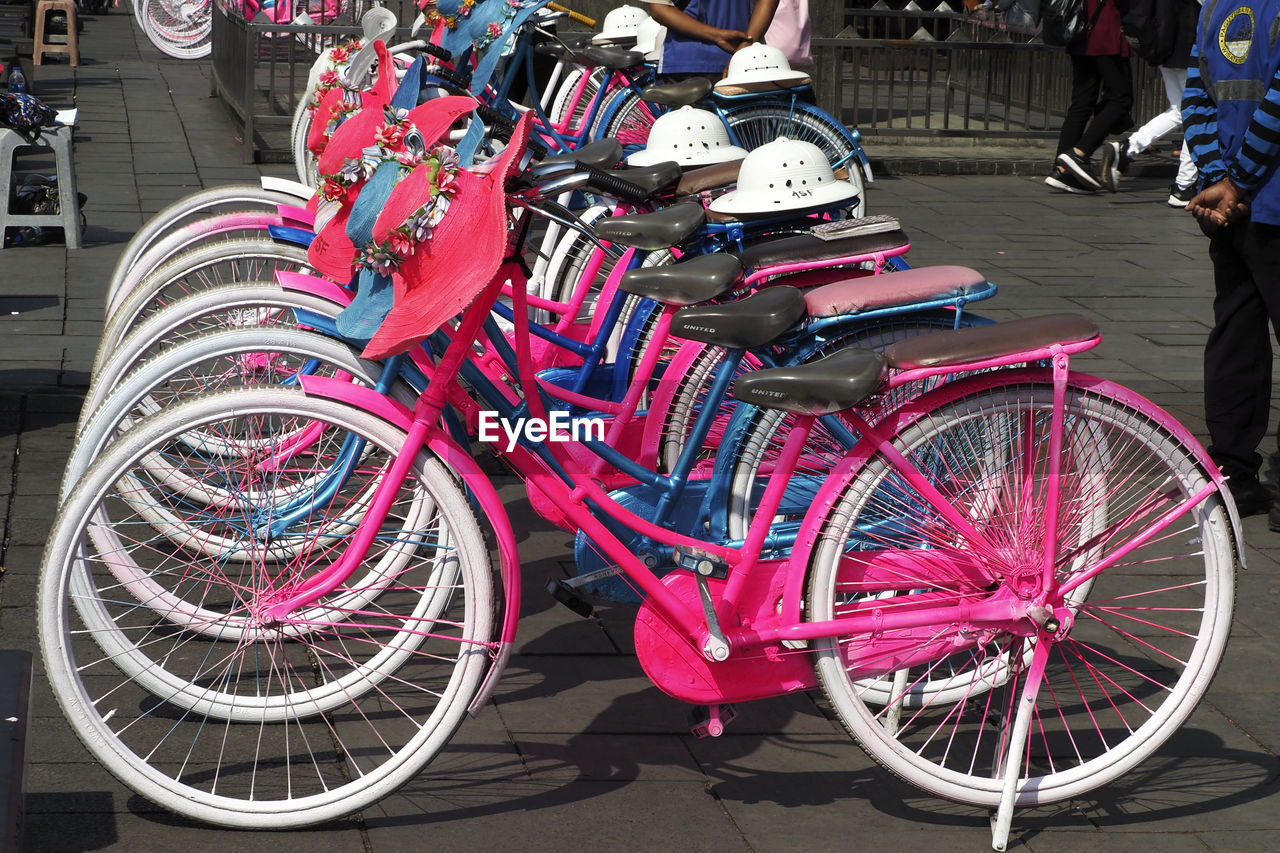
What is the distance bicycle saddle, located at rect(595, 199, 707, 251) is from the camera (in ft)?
11.2

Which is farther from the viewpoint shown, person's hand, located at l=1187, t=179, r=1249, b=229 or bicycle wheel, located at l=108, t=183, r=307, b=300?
person's hand, located at l=1187, t=179, r=1249, b=229

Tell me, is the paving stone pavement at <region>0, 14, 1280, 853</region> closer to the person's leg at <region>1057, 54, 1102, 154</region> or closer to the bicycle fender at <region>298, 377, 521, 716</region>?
the bicycle fender at <region>298, 377, 521, 716</region>

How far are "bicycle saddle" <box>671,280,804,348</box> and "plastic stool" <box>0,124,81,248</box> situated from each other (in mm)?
5750

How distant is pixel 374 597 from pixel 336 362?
3.20 ft

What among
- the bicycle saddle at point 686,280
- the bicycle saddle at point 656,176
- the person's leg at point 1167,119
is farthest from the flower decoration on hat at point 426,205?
the person's leg at point 1167,119

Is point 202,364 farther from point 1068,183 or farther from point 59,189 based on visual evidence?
point 1068,183

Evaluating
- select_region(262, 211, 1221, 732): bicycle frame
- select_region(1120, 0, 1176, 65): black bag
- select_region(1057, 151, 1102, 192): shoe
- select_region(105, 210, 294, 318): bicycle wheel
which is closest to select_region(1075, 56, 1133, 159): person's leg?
select_region(1120, 0, 1176, 65): black bag

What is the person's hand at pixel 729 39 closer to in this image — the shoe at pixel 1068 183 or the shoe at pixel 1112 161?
the shoe at pixel 1068 183

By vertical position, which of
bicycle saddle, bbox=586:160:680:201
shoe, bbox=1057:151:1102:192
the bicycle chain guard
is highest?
bicycle saddle, bbox=586:160:680:201

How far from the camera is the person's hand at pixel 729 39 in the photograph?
760 cm

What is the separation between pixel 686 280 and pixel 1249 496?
2771 mm

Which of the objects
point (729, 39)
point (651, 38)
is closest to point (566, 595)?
point (729, 39)

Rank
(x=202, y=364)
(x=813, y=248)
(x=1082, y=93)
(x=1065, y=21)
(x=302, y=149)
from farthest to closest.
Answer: (x=1082, y=93) → (x=1065, y=21) → (x=302, y=149) → (x=813, y=248) → (x=202, y=364)

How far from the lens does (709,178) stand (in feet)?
14.2
